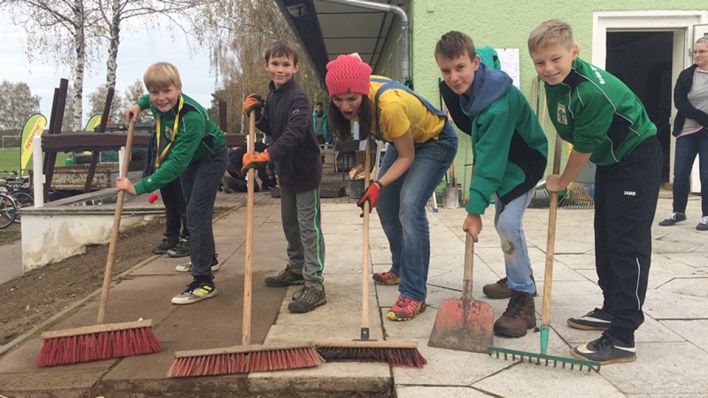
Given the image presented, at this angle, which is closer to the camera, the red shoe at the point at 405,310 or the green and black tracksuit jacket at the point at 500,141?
the green and black tracksuit jacket at the point at 500,141

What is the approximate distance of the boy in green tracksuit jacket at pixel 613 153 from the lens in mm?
2564

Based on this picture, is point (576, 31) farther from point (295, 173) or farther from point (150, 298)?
point (150, 298)

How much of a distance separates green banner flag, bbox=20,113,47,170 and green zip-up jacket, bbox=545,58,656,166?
9387mm

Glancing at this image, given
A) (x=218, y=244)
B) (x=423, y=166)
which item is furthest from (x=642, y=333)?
(x=218, y=244)

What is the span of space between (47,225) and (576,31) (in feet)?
25.5

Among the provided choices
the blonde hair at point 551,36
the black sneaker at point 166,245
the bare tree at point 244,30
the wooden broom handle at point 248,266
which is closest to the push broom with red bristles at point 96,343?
the wooden broom handle at point 248,266

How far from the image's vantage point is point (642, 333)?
121 inches

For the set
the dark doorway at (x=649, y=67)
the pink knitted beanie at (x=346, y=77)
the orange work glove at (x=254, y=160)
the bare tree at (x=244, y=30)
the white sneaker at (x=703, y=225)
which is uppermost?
the bare tree at (x=244, y=30)

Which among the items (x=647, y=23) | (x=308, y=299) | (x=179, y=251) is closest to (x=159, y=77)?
(x=308, y=299)

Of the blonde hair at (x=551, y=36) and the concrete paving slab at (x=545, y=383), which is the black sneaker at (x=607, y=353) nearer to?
the concrete paving slab at (x=545, y=383)

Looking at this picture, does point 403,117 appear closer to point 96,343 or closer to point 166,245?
point 96,343

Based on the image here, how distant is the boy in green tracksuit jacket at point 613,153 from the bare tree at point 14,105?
→ 83.3m

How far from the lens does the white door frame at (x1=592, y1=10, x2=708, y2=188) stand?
8.14 metres

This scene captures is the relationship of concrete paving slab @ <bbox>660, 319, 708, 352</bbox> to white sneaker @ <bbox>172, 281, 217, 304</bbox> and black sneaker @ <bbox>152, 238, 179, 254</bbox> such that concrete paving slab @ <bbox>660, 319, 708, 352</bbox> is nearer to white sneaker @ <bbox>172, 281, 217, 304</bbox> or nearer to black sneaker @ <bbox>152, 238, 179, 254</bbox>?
white sneaker @ <bbox>172, 281, 217, 304</bbox>
